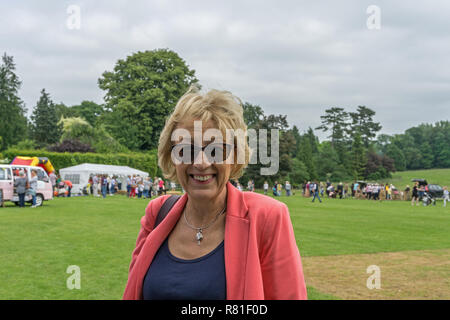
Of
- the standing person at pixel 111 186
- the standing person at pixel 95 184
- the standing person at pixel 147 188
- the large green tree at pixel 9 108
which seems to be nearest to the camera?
the standing person at pixel 147 188

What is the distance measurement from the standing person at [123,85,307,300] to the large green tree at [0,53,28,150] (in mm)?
69370

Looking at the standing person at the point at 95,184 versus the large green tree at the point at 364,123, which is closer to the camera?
the standing person at the point at 95,184

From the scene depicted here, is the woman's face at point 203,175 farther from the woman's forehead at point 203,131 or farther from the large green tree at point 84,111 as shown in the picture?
the large green tree at point 84,111

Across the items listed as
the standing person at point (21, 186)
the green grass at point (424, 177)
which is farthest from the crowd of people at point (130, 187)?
the green grass at point (424, 177)

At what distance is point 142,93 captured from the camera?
57844 millimetres

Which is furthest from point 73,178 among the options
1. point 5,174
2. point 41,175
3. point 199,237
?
point 199,237

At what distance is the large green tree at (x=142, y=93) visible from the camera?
55906mm

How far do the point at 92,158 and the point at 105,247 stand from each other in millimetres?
35516

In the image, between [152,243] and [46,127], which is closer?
[152,243]

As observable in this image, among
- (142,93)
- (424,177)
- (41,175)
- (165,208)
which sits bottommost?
(424,177)

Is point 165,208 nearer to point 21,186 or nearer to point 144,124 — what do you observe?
point 21,186

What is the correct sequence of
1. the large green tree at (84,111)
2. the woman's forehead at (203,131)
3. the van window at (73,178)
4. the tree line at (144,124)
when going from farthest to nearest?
the large green tree at (84,111), the tree line at (144,124), the van window at (73,178), the woman's forehead at (203,131)

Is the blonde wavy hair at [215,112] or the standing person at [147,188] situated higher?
the blonde wavy hair at [215,112]

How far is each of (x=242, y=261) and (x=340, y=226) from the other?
48.9 feet
